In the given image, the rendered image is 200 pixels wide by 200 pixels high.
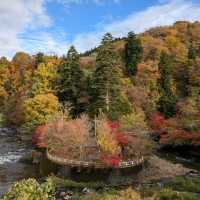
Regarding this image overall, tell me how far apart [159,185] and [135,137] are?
14683mm

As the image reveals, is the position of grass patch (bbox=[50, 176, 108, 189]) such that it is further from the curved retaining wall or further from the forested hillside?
the forested hillside

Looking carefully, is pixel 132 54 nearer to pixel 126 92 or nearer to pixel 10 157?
pixel 126 92

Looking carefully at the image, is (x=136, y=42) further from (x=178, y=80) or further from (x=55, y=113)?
(x=55, y=113)

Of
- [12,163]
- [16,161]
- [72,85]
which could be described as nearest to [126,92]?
[72,85]

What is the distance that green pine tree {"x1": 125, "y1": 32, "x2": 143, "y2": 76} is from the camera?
7056 centimetres

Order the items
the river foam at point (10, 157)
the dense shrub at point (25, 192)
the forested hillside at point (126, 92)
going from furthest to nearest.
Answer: the forested hillside at point (126, 92), the river foam at point (10, 157), the dense shrub at point (25, 192)

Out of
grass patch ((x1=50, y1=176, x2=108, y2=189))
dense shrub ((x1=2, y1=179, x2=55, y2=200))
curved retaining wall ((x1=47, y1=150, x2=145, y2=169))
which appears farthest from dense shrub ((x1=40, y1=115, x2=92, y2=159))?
dense shrub ((x1=2, y1=179, x2=55, y2=200))

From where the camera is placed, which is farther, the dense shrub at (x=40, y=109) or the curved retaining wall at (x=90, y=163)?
the dense shrub at (x=40, y=109)

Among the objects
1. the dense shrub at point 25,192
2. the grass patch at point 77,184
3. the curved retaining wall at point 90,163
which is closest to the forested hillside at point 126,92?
the curved retaining wall at point 90,163

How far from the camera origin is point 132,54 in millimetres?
72250

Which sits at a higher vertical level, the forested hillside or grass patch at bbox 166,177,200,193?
the forested hillside

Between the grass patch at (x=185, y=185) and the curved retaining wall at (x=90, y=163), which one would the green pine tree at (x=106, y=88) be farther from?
the grass patch at (x=185, y=185)

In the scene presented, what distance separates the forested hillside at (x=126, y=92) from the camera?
50844 millimetres

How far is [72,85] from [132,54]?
59.6 ft
